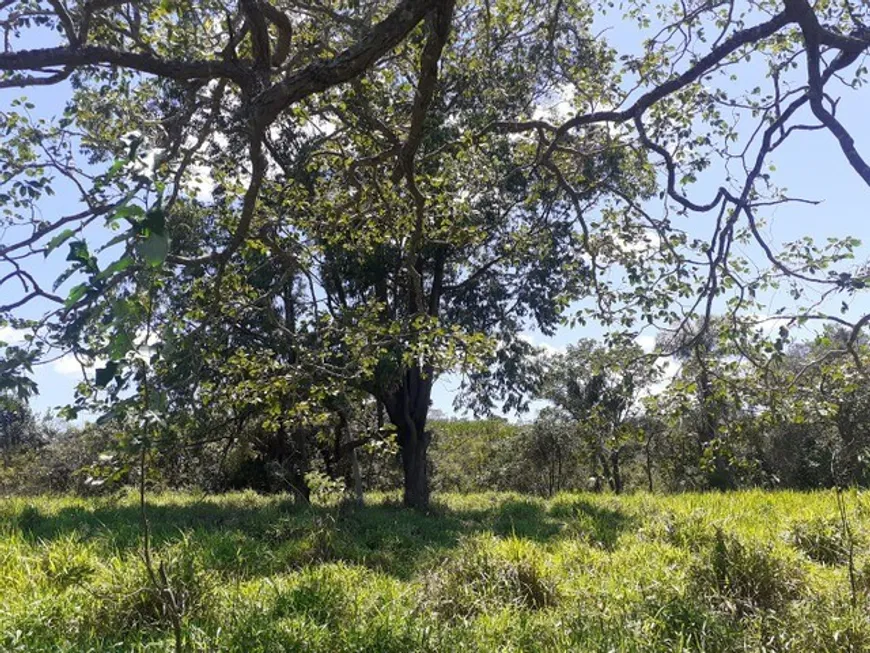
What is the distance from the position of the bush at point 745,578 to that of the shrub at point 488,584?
110cm

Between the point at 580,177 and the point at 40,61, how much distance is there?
417 cm

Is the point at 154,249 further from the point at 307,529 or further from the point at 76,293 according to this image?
the point at 307,529

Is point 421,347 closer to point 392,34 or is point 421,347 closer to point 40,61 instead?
point 392,34

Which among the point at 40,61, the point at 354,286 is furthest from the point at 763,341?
the point at 354,286

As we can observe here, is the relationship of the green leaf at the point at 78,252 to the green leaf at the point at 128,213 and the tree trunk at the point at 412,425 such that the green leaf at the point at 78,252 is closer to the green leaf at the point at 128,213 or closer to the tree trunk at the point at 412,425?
the green leaf at the point at 128,213

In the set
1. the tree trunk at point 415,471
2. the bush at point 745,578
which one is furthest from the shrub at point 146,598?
the tree trunk at point 415,471

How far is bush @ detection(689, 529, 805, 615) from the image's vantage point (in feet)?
14.6

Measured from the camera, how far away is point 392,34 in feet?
11.0

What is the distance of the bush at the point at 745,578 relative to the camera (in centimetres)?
445

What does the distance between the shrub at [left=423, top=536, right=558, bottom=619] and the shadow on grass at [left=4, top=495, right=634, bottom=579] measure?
882mm

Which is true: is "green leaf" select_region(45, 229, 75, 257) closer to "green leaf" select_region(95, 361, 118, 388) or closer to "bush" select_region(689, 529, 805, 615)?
"green leaf" select_region(95, 361, 118, 388)

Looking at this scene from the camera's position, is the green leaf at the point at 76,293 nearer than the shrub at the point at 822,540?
Yes

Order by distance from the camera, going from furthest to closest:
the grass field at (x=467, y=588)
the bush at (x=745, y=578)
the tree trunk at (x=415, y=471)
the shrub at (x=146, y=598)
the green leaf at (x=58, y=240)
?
the tree trunk at (x=415, y=471), the bush at (x=745, y=578), the shrub at (x=146, y=598), the grass field at (x=467, y=588), the green leaf at (x=58, y=240)

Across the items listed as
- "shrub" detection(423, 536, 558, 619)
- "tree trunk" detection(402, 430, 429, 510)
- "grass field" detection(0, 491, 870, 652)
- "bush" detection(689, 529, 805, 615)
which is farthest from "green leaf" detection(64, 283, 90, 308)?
"tree trunk" detection(402, 430, 429, 510)
